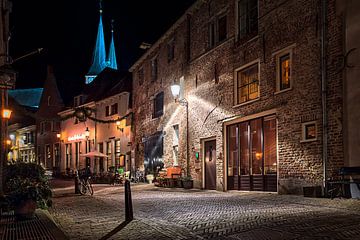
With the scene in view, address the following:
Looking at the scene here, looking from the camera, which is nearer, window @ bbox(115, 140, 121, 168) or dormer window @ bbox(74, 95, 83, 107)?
window @ bbox(115, 140, 121, 168)

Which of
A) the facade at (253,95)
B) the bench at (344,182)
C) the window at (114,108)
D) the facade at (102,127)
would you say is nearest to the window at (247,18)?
the facade at (253,95)

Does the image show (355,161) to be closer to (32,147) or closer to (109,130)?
(109,130)

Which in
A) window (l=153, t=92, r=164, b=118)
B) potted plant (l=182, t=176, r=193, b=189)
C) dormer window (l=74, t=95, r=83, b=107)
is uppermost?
dormer window (l=74, t=95, r=83, b=107)

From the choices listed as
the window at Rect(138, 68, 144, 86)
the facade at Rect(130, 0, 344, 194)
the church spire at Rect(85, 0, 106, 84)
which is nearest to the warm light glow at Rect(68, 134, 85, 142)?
the window at Rect(138, 68, 144, 86)

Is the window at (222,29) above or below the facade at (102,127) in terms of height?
above

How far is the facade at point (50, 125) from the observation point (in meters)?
42.0

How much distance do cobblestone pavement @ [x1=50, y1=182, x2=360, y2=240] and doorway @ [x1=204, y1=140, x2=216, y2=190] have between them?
6282mm

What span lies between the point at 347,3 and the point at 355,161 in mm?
Answer: 4207

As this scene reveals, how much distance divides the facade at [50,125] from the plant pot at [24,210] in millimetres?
33305

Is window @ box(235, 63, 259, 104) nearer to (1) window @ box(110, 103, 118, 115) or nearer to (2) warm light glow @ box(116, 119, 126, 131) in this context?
(2) warm light glow @ box(116, 119, 126, 131)

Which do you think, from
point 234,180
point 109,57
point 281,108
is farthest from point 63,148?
point 281,108

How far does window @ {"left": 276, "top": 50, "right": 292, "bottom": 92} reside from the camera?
13.4 meters

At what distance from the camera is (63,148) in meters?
40.6

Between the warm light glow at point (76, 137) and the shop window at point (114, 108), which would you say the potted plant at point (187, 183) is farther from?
the warm light glow at point (76, 137)
